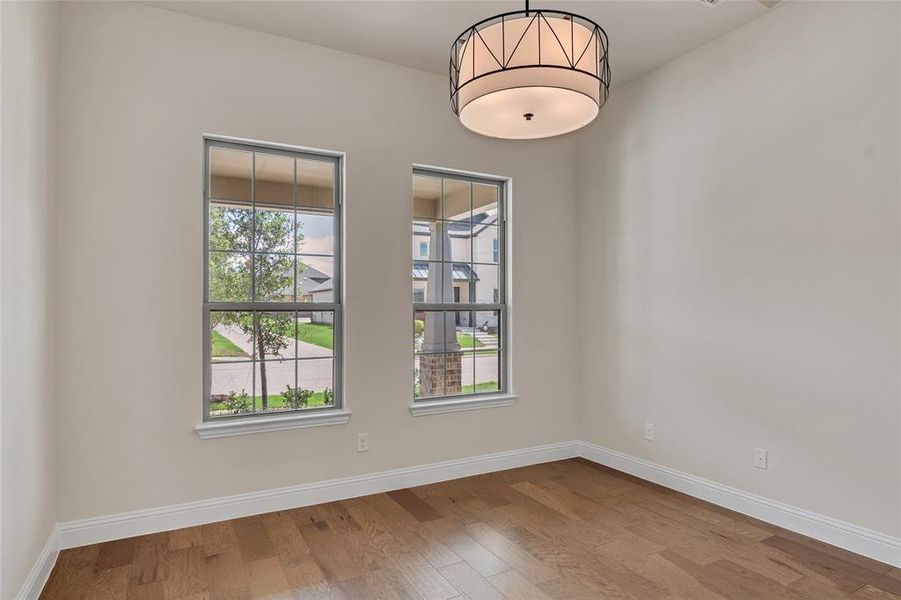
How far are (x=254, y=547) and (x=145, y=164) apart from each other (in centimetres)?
214

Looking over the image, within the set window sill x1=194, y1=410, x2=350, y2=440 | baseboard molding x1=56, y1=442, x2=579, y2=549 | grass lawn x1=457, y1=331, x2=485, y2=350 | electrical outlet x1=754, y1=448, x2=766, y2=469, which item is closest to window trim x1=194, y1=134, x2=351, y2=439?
window sill x1=194, y1=410, x2=350, y2=440

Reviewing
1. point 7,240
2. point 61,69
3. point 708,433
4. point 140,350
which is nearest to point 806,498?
point 708,433

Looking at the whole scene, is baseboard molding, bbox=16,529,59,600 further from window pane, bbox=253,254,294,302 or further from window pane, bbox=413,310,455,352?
window pane, bbox=413,310,455,352

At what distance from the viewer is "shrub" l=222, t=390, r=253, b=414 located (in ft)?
10.6

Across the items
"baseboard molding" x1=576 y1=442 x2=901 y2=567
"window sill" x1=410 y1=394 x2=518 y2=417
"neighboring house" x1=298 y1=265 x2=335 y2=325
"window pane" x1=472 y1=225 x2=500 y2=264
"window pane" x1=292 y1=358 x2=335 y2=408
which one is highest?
"window pane" x1=472 y1=225 x2=500 y2=264

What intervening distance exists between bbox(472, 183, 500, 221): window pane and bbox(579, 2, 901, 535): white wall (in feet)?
2.76

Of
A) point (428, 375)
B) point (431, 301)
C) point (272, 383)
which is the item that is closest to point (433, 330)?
point (431, 301)

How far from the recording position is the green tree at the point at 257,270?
10.5 feet

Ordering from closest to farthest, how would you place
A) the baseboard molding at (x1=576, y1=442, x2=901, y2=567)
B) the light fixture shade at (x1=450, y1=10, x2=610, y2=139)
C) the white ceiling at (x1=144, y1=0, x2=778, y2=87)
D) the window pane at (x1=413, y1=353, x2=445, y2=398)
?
the light fixture shade at (x1=450, y1=10, x2=610, y2=139)
the baseboard molding at (x1=576, y1=442, x2=901, y2=567)
the white ceiling at (x1=144, y1=0, x2=778, y2=87)
the window pane at (x1=413, y1=353, x2=445, y2=398)

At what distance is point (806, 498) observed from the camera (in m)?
2.90

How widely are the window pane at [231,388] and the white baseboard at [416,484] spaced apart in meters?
0.51

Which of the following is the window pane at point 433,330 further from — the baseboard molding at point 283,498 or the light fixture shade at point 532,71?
the light fixture shade at point 532,71

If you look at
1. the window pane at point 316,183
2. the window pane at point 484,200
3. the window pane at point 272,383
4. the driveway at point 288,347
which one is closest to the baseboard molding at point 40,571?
the window pane at point 272,383

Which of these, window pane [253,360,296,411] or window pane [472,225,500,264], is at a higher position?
window pane [472,225,500,264]
